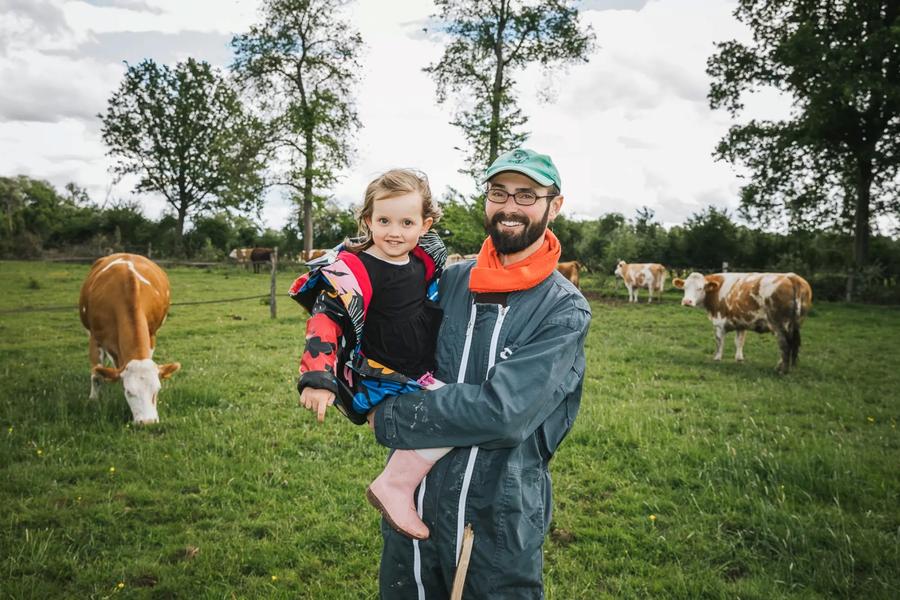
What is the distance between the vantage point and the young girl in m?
1.87

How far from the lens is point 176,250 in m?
36.5

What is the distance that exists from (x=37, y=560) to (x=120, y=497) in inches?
35.4

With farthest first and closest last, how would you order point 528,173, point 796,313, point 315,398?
point 796,313 → point 528,173 → point 315,398

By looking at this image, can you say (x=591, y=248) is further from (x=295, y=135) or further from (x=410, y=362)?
(x=410, y=362)

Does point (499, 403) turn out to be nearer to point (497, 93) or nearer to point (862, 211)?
point (497, 93)

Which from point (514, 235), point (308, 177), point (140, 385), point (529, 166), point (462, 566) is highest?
point (308, 177)

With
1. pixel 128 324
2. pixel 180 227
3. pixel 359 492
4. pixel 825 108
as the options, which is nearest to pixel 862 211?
pixel 825 108

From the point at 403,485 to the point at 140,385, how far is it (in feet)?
Answer: 16.5

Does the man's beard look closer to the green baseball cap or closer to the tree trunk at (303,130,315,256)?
the green baseball cap

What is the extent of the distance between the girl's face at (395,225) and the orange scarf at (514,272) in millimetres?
379

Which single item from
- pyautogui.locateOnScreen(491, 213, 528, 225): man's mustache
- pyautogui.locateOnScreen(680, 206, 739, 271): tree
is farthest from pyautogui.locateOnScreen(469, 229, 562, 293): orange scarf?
pyautogui.locateOnScreen(680, 206, 739, 271): tree

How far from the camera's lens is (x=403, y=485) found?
189cm

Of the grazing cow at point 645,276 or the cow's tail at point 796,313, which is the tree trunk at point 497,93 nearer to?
the grazing cow at point 645,276

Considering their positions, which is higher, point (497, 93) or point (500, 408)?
point (497, 93)
